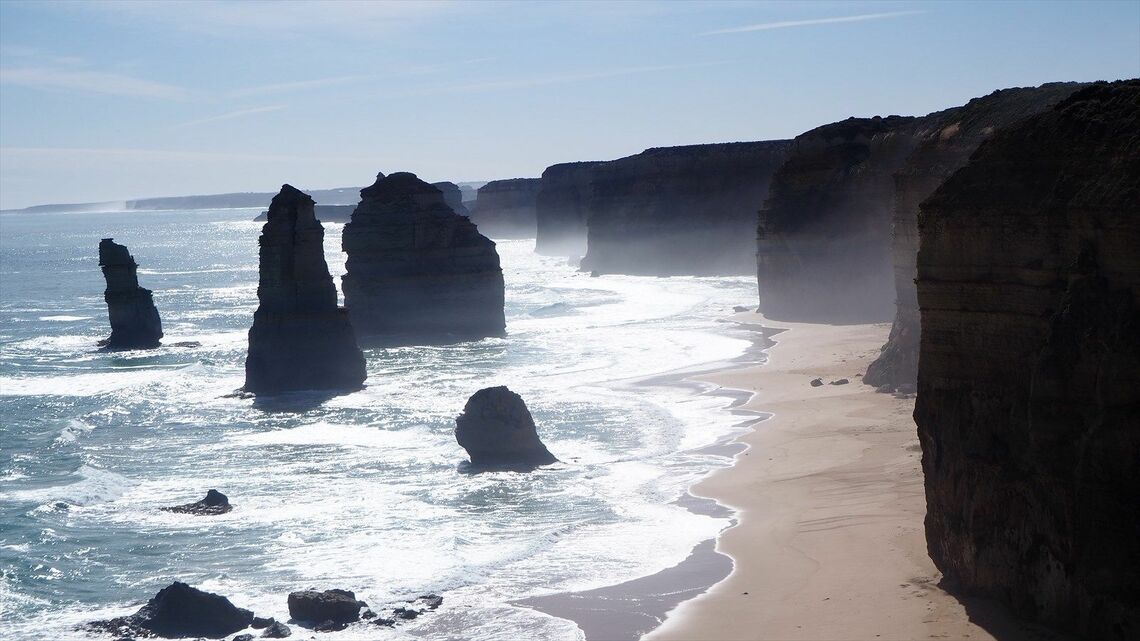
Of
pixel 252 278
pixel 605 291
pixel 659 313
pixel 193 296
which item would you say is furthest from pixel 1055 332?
pixel 252 278

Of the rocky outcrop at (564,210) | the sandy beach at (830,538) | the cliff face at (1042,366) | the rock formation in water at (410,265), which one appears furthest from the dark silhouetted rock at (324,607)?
the rocky outcrop at (564,210)

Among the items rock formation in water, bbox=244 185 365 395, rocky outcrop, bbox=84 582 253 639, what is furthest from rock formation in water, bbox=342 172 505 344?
rocky outcrop, bbox=84 582 253 639

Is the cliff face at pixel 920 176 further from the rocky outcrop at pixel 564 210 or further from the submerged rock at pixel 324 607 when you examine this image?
the rocky outcrop at pixel 564 210

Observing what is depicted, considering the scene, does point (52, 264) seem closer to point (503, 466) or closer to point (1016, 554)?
point (503, 466)

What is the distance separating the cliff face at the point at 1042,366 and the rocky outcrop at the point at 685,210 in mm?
78566

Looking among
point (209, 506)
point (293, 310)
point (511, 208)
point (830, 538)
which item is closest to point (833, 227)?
point (293, 310)

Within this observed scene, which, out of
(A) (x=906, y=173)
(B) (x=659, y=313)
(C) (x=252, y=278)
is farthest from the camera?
(C) (x=252, y=278)

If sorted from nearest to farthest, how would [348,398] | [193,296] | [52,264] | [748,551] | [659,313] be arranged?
[748,551], [348,398], [659,313], [193,296], [52,264]

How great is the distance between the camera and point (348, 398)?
1501 inches

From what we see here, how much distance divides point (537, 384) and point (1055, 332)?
2715 cm

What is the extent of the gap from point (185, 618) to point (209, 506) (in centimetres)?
692

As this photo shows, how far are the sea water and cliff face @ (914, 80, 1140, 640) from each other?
5.32m

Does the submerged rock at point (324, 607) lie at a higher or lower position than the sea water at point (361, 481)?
higher

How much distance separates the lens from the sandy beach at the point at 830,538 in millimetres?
14609
